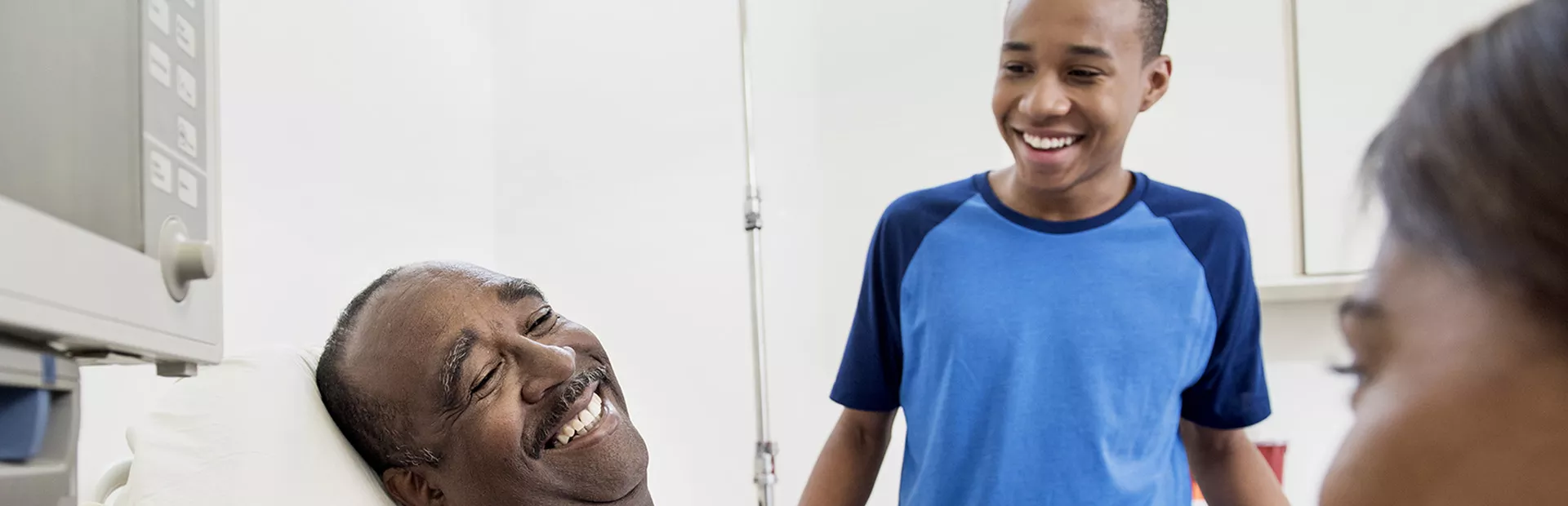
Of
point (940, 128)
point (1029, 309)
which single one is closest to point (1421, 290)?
point (1029, 309)

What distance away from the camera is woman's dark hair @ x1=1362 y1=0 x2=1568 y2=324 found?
0.34m

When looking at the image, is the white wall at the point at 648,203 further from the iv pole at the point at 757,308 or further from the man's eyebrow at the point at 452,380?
the man's eyebrow at the point at 452,380

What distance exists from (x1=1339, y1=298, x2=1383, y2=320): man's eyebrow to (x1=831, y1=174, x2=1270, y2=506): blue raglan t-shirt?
689mm

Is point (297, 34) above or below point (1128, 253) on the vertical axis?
above

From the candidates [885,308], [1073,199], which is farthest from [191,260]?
[1073,199]

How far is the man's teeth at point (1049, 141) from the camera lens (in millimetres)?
1117

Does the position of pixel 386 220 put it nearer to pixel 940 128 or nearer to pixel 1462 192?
pixel 940 128

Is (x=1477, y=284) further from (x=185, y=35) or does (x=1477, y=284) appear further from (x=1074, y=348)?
(x=1074, y=348)

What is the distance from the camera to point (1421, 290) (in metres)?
0.39

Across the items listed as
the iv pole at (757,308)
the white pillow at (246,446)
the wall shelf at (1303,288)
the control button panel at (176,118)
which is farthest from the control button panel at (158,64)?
the wall shelf at (1303,288)

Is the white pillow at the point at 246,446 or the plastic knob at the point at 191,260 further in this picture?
the white pillow at the point at 246,446

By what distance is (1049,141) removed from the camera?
44.0 inches

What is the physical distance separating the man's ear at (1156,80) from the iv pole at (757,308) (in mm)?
984

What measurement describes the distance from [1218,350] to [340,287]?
126 cm
